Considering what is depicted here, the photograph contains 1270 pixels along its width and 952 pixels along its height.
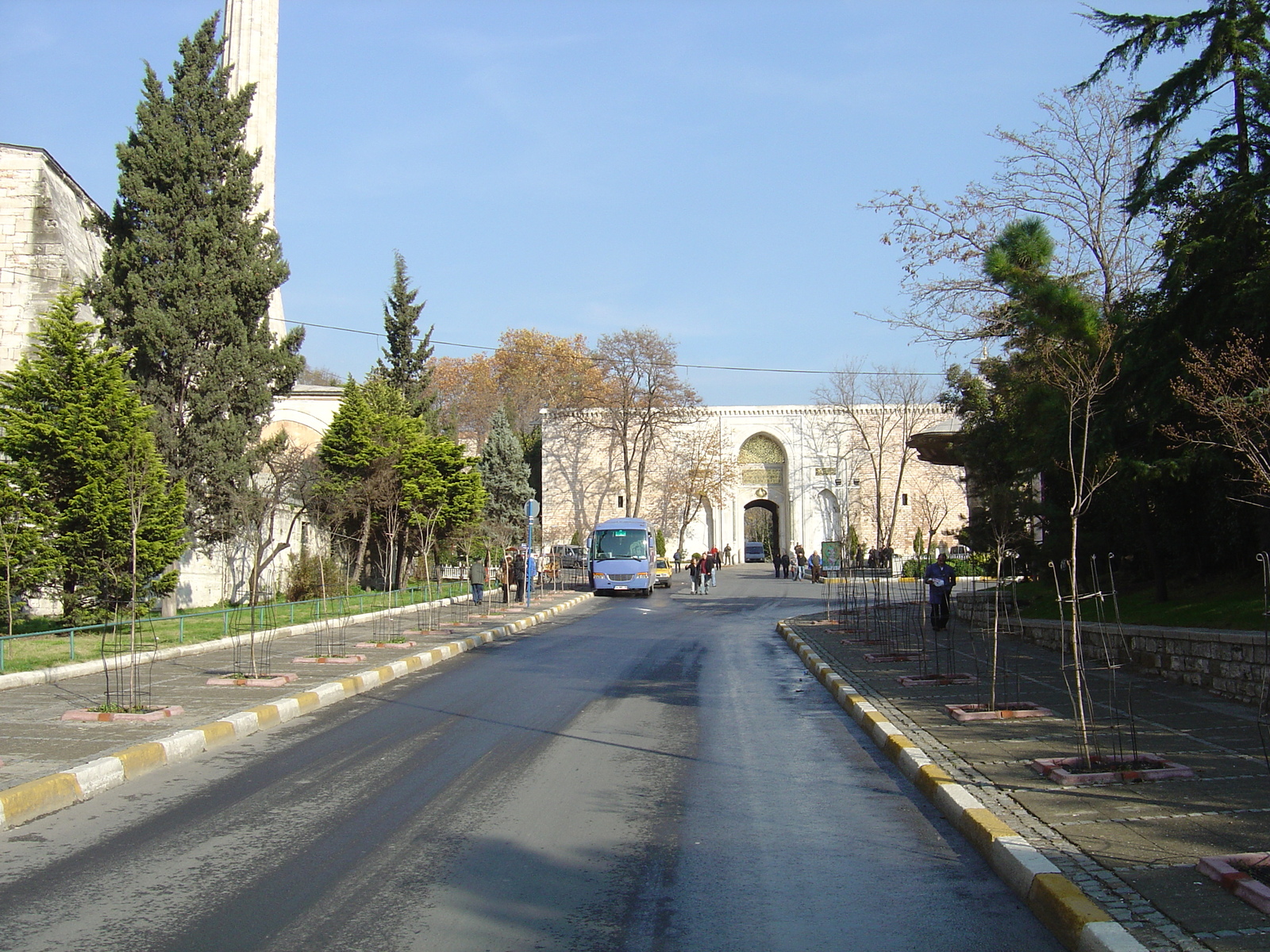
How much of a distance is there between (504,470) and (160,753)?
50006mm

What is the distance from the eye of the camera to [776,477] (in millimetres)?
70312

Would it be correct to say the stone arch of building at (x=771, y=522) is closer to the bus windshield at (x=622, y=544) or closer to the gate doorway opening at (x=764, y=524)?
the gate doorway opening at (x=764, y=524)

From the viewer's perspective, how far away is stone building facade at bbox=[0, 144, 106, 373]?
2359 cm

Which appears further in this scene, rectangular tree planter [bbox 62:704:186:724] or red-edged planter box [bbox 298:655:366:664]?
red-edged planter box [bbox 298:655:366:664]

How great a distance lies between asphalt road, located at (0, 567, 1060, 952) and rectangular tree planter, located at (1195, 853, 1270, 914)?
0.89 meters

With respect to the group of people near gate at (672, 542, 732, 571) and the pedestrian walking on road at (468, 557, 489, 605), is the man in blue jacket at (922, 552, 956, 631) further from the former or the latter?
the group of people near gate at (672, 542, 732, 571)

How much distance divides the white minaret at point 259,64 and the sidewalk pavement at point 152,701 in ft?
81.1

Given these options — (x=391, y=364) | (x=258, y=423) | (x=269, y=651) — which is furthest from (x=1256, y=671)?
(x=391, y=364)

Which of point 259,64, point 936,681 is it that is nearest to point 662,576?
point 259,64

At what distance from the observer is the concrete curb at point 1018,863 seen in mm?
4152

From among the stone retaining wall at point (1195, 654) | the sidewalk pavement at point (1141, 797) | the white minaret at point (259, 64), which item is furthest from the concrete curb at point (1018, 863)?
the white minaret at point (259, 64)

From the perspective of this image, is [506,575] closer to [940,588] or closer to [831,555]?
[940,588]

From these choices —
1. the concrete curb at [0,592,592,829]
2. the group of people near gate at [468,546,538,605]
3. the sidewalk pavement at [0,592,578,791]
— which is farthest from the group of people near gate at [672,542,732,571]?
the concrete curb at [0,592,592,829]

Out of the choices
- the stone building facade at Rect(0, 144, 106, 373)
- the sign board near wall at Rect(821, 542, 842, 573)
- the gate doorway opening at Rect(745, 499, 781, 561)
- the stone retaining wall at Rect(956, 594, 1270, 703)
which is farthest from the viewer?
the gate doorway opening at Rect(745, 499, 781, 561)
